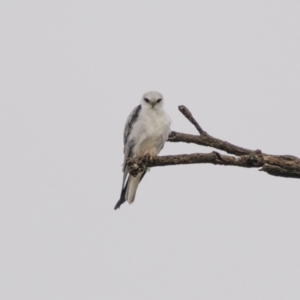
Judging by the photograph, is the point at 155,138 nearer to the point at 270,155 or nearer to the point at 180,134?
the point at 180,134

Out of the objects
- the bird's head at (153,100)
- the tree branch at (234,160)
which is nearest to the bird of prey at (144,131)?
the bird's head at (153,100)

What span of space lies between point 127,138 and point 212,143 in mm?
3516

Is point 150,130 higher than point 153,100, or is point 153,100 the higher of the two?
point 153,100

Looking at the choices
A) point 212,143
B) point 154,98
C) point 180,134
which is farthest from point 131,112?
point 212,143

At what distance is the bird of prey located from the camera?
7773 millimetres

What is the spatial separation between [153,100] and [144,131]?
0.51 meters

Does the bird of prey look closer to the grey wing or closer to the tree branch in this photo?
the grey wing

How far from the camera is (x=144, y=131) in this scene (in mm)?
7840

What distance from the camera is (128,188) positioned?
27.1 ft

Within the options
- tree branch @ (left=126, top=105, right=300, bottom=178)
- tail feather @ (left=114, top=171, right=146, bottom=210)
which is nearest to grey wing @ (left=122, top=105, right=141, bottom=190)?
tail feather @ (left=114, top=171, right=146, bottom=210)

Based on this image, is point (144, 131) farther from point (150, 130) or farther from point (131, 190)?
point (131, 190)

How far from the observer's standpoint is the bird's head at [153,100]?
26.6 ft

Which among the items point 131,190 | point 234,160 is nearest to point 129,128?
point 131,190

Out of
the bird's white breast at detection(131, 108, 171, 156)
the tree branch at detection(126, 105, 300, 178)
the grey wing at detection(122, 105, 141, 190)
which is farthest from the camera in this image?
the grey wing at detection(122, 105, 141, 190)
